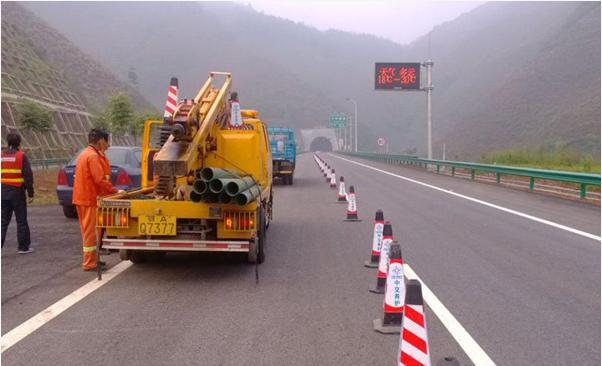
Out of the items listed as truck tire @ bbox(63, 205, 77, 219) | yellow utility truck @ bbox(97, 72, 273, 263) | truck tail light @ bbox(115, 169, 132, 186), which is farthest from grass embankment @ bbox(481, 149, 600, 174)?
yellow utility truck @ bbox(97, 72, 273, 263)

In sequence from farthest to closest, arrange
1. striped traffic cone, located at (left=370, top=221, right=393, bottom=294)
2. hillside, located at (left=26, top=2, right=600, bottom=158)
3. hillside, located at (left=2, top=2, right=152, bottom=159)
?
hillside, located at (left=26, top=2, right=600, bottom=158), hillside, located at (left=2, top=2, right=152, bottom=159), striped traffic cone, located at (left=370, top=221, right=393, bottom=294)

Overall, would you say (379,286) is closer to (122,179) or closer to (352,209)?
(352,209)

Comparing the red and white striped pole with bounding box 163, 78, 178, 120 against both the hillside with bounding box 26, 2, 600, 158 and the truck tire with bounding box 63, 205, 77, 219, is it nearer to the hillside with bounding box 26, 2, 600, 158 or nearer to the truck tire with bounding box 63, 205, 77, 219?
the truck tire with bounding box 63, 205, 77, 219

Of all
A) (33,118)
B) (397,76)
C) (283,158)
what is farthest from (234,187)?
(33,118)

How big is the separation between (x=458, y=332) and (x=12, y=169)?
23.2 feet

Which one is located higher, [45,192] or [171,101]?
[171,101]

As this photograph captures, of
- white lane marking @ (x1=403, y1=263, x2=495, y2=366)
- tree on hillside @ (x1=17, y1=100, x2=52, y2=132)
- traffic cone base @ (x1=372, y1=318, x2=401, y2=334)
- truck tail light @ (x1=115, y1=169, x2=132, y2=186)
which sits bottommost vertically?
white lane marking @ (x1=403, y1=263, x2=495, y2=366)

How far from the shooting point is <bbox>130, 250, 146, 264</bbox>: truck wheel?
26.8 ft

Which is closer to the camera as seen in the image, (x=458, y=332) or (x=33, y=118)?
(x=458, y=332)

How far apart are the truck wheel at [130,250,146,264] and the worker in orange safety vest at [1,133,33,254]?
202 cm

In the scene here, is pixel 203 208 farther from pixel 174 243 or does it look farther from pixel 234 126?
pixel 234 126

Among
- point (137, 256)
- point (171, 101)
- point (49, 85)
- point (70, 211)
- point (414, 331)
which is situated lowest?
point (137, 256)

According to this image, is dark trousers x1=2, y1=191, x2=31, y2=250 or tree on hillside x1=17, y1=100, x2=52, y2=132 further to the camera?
tree on hillside x1=17, y1=100, x2=52, y2=132

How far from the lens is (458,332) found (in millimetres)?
5305
